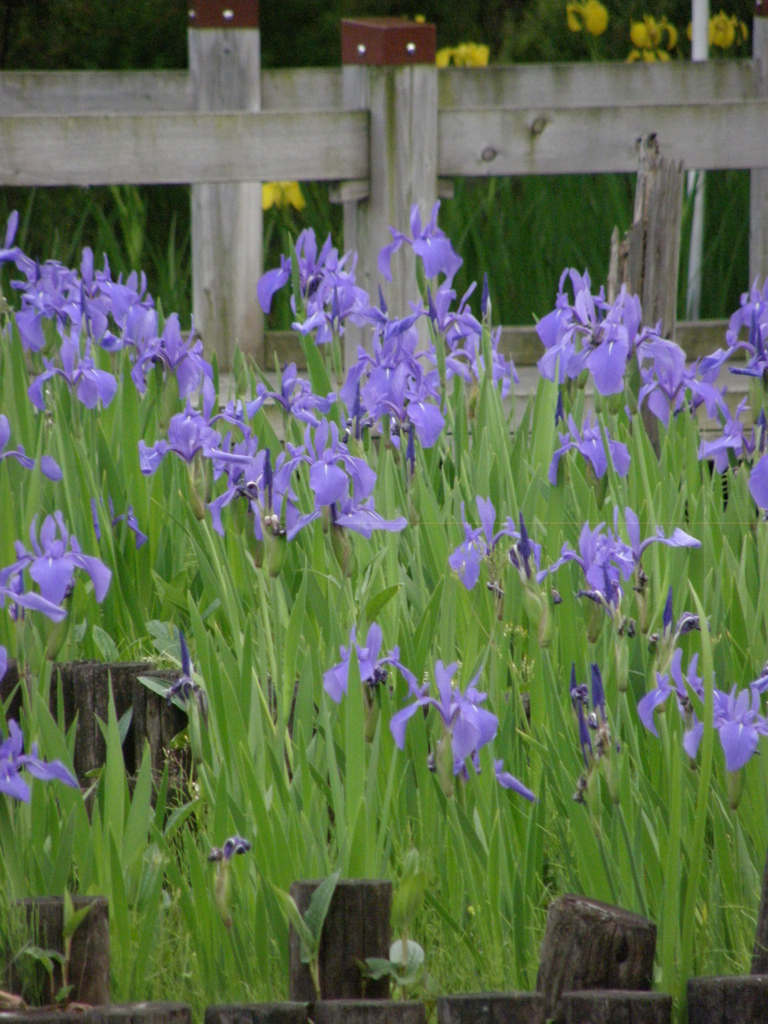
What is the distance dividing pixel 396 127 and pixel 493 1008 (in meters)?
2.88

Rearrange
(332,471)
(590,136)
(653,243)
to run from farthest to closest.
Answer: (590,136)
(653,243)
(332,471)

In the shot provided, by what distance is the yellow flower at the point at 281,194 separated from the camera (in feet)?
18.3

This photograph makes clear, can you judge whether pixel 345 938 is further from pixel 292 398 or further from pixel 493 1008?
pixel 292 398

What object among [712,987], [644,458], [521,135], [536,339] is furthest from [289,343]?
[712,987]

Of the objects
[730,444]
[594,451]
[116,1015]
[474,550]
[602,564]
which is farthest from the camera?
[730,444]

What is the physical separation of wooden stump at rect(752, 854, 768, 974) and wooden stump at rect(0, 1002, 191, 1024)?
51cm

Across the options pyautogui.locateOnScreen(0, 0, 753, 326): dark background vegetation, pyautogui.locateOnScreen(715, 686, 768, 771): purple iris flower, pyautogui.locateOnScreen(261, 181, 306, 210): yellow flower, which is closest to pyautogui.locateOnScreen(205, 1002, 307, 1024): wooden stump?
pyautogui.locateOnScreen(715, 686, 768, 771): purple iris flower

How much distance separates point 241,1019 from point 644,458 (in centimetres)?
131

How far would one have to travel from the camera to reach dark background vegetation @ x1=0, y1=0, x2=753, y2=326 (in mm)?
5137

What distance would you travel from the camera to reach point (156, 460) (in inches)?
73.2

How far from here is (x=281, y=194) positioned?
19.3ft

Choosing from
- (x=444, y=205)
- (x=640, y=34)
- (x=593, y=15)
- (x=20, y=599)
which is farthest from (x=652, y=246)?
(x=640, y=34)

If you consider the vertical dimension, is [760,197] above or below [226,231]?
above

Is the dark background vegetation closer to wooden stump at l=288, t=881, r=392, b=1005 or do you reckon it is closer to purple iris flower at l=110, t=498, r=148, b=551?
purple iris flower at l=110, t=498, r=148, b=551
